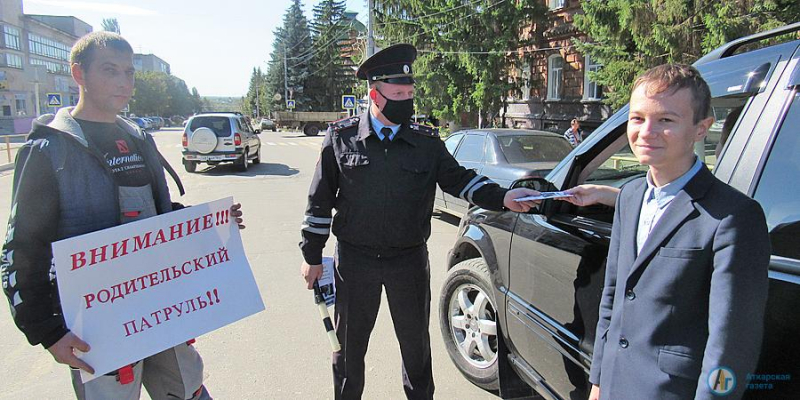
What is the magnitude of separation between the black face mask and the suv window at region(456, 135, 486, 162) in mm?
5024

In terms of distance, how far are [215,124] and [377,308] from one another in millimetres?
13291

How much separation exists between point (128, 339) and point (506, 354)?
1882 millimetres

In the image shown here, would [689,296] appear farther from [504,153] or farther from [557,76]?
[557,76]

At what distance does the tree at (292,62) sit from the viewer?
59.4m

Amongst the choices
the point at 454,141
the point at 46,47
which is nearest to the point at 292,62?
the point at 46,47

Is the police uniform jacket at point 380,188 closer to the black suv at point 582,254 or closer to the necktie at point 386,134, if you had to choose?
the necktie at point 386,134

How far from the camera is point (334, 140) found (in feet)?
8.30

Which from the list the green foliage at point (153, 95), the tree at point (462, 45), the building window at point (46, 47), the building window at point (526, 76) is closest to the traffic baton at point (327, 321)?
the tree at point (462, 45)

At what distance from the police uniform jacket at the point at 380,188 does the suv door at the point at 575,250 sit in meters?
0.32

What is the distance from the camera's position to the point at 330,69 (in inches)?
2330

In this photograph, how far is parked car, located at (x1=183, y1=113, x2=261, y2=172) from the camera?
45.6ft

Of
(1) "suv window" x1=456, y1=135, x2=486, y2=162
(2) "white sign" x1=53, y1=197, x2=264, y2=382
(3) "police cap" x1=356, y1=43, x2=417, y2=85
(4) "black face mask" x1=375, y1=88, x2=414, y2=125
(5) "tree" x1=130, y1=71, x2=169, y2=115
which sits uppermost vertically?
(5) "tree" x1=130, y1=71, x2=169, y2=115

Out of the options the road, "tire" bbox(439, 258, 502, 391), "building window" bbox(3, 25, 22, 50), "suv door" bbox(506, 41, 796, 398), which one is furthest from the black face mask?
"building window" bbox(3, 25, 22, 50)

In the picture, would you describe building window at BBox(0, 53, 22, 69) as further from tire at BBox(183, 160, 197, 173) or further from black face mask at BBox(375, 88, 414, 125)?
black face mask at BBox(375, 88, 414, 125)
